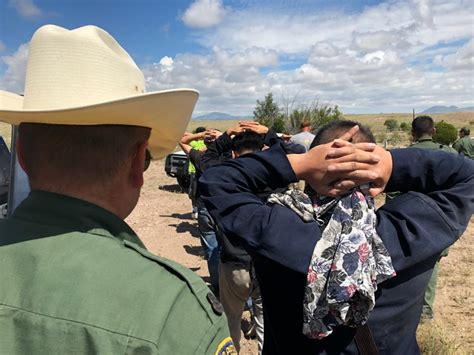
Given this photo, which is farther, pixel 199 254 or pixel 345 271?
pixel 199 254

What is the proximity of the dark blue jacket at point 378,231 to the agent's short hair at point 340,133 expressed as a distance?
0.13 metres

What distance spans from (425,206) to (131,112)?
1088mm

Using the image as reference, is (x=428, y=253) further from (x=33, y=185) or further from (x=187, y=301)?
(x=33, y=185)

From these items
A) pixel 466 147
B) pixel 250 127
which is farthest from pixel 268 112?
pixel 250 127

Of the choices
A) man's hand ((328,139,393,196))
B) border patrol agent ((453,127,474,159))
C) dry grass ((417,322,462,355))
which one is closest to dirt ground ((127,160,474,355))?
dry grass ((417,322,462,355))

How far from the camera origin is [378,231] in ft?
5.08

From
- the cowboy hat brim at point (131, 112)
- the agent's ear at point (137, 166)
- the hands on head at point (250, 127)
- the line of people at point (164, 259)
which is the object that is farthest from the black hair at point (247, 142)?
the agent's ear at point (137, 166)

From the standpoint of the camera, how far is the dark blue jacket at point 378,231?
1.52 m

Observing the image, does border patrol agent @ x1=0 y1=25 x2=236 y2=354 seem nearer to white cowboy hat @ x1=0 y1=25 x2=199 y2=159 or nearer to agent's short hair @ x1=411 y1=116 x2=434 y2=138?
white cowboy hat @ x1=0 y1=25 x2=199 y2=159

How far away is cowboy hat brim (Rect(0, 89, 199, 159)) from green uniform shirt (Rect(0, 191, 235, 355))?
0.28m

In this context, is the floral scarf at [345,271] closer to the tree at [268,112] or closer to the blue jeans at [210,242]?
the blue jeans at [210,242]

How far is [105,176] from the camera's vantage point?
1161mm

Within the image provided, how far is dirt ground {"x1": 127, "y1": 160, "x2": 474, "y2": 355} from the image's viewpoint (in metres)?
4.79

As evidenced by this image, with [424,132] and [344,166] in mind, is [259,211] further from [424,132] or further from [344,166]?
[424,132]
